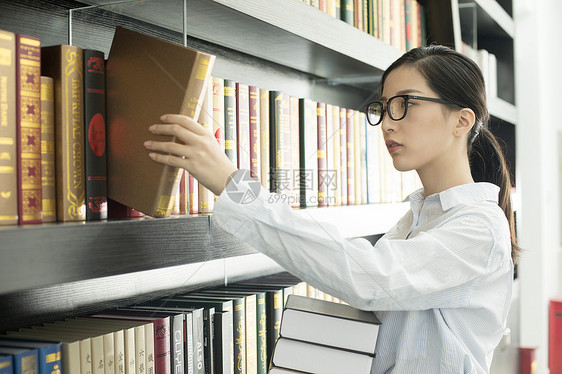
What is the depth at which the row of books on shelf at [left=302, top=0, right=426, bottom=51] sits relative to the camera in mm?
1276

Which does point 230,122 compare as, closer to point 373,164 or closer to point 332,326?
point 332,326

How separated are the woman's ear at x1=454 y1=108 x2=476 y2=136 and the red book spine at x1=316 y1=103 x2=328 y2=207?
0.34 metres

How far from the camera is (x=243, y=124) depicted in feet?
3.18

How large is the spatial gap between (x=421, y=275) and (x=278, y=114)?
465 millimetres

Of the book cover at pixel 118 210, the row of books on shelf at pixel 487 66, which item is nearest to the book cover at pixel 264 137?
the book cover at pixel 118 210

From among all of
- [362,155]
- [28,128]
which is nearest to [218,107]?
[28,128]

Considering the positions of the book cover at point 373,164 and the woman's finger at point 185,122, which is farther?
the book cover at point 373,164

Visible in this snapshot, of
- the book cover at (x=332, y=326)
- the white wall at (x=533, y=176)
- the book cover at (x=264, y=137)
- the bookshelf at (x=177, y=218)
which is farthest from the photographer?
the white wall at (x=533, y=176)

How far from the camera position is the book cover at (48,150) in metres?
0.64

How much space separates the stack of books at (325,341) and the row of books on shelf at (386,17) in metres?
0.63

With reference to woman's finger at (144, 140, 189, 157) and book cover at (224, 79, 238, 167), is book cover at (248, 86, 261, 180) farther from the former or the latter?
woman's finger at (144, 140, 189, 157)

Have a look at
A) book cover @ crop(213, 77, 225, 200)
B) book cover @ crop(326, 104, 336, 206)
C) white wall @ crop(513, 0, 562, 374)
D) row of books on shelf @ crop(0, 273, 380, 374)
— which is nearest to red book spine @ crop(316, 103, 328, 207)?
book cover @ crop(326, 104, 336, 206)

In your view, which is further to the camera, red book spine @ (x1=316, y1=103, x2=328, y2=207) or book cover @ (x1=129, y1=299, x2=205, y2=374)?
red book spine @ (x1=316, y1=103, x2=328, y2=207)

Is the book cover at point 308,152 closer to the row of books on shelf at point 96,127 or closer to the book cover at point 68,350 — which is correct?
the row of books on shelf at point 96,127
